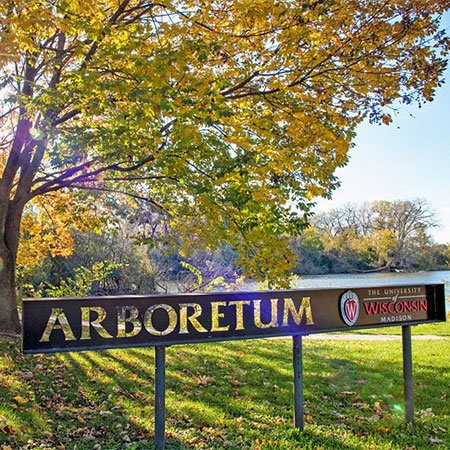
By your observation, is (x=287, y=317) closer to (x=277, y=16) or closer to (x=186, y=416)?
(x=186, y=416)

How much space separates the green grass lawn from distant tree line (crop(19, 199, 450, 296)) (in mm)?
8947

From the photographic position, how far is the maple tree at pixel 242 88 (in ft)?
17.6

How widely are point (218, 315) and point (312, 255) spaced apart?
45033mm

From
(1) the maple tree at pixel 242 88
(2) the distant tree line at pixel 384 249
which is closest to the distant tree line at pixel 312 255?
(2) the distant tree line at pixel 384 249

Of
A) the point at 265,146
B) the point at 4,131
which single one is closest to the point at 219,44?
the point at 265,146

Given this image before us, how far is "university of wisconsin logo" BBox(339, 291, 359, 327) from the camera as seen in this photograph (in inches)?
183

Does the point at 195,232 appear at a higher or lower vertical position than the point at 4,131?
lower

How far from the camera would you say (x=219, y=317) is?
4160 mm

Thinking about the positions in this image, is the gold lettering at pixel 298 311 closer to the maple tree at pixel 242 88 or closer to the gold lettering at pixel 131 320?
the gold lettering at pixel 131 320

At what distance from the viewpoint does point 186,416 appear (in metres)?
5.16

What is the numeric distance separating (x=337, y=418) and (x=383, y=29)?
188 inches

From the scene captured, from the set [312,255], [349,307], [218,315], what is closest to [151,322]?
[218,315]

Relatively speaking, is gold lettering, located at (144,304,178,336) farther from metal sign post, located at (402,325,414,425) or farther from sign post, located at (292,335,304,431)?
metal sign post, located at (402,325,414,425)

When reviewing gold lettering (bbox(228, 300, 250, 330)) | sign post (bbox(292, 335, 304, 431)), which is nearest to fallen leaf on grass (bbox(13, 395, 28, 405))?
gold lettering (bbox(228, 300, 250, 330))
